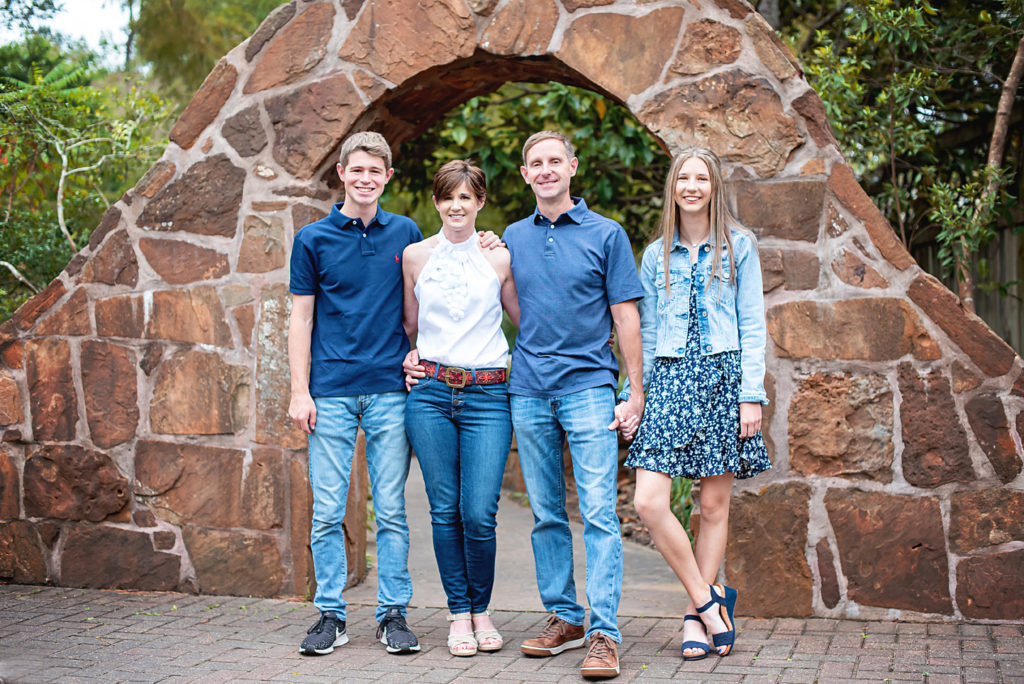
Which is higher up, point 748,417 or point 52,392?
point 52,392

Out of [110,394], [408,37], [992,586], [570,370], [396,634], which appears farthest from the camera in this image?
[110,394]

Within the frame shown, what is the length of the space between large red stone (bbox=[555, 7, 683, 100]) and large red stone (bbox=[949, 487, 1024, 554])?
2.10 metres

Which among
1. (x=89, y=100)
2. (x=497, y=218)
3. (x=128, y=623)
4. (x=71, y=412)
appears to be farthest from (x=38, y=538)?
(x=497, y=218)

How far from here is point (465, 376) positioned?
3410 mm

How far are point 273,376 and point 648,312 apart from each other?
181 centimetres

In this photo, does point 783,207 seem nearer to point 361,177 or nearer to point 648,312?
point 648,312

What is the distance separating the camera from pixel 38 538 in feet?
15.2

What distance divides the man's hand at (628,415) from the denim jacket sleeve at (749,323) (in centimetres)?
36

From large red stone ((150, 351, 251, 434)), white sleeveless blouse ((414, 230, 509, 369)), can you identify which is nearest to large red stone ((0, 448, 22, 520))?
large red stone ((150, 351, 251, 434))

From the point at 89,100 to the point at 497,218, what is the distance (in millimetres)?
3307

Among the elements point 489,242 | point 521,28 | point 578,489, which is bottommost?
point 578,489

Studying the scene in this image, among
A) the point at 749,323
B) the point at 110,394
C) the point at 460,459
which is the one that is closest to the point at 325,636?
the point at 460,459

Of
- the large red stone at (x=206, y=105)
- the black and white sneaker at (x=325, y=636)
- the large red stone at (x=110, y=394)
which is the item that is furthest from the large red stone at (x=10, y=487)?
the black and white sneaker at (x=325, y=636)

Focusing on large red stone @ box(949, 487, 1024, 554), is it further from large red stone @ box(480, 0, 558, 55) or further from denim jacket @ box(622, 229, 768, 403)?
large red stone @ box(480, 0, 558, 55)
